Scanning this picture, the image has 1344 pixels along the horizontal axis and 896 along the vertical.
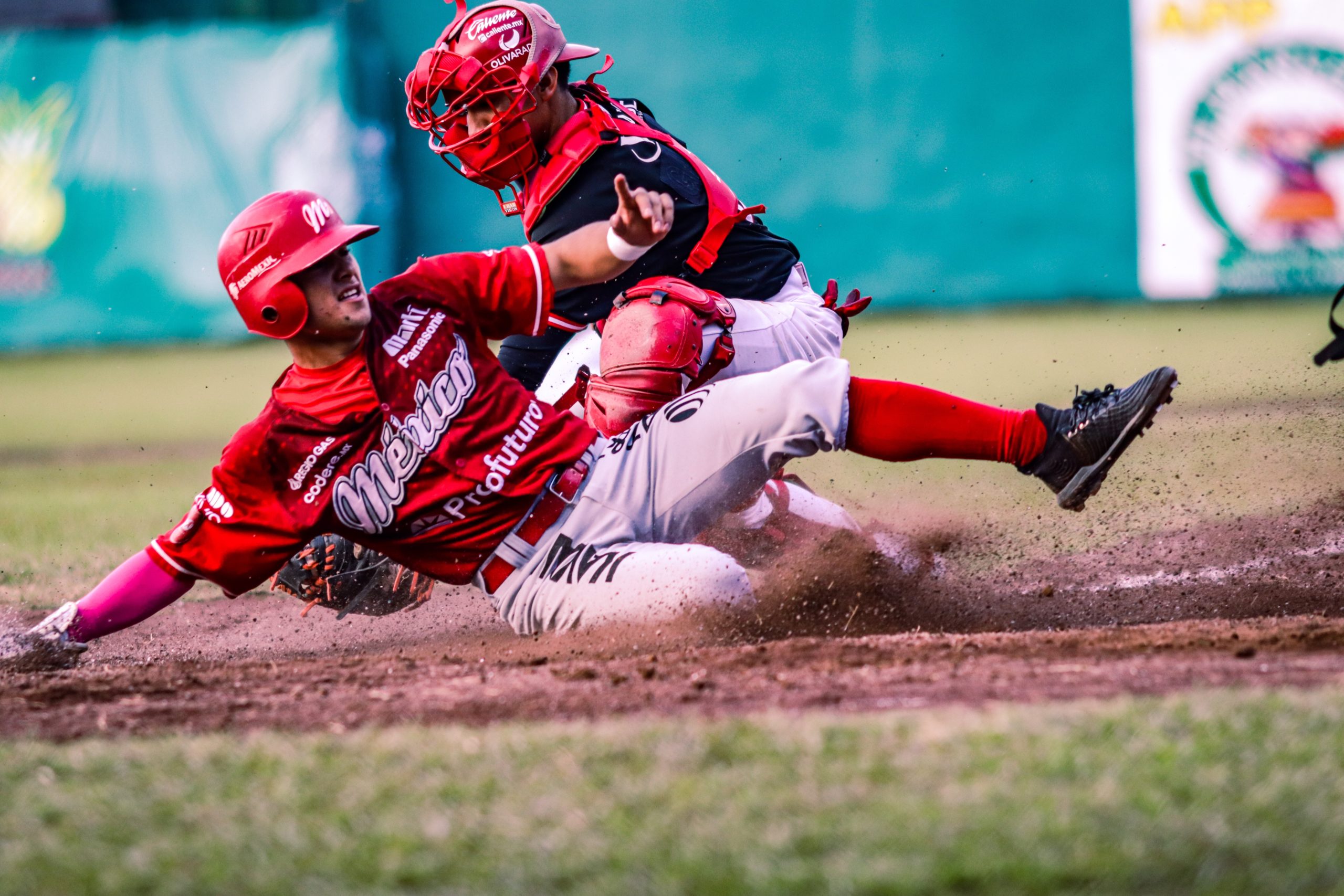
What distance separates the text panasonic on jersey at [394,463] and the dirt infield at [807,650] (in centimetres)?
41

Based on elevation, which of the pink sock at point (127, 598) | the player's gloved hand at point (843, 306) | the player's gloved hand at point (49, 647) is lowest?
the player's gloved hand at point (49, 647)

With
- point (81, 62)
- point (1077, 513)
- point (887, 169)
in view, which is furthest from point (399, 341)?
point (81, 62)

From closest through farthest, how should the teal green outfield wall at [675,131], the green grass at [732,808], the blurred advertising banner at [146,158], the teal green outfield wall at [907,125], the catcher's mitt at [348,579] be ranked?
the green grass at [732,808] < the catcher's mitt at [348,579] < the teal green outfield wall at [907,125] < the teal green outfield wall at [675,131] < the blurred advertising banner at [146,158]

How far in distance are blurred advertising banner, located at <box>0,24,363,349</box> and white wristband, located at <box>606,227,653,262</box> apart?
37.3 feet

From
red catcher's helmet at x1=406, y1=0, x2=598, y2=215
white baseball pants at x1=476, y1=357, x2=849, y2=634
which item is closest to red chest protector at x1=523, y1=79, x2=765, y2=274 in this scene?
red catcher's helmet at x1=406, y1=0, x2=598, y2=215

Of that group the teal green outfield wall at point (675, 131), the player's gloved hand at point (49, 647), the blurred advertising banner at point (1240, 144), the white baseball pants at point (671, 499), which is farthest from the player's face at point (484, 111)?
the blurred advertising banner at point (1240, 144)

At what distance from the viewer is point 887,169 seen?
14.2m

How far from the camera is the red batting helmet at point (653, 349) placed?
4145 mm

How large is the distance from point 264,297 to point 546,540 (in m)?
1.05

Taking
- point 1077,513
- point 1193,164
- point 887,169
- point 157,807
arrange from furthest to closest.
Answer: point 887,169
point 1193,164
point 1077,513
point 157,807

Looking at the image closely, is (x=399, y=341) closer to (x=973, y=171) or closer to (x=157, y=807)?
(x=157, y=807)

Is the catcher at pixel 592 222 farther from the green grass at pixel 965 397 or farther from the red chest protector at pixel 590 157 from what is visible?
the green grass at pixel 965 397

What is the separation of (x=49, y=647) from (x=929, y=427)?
8.39 feet

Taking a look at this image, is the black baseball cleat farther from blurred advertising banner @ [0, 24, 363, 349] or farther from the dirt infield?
blurred advertising banner @ [0, 24, 363, 349]
